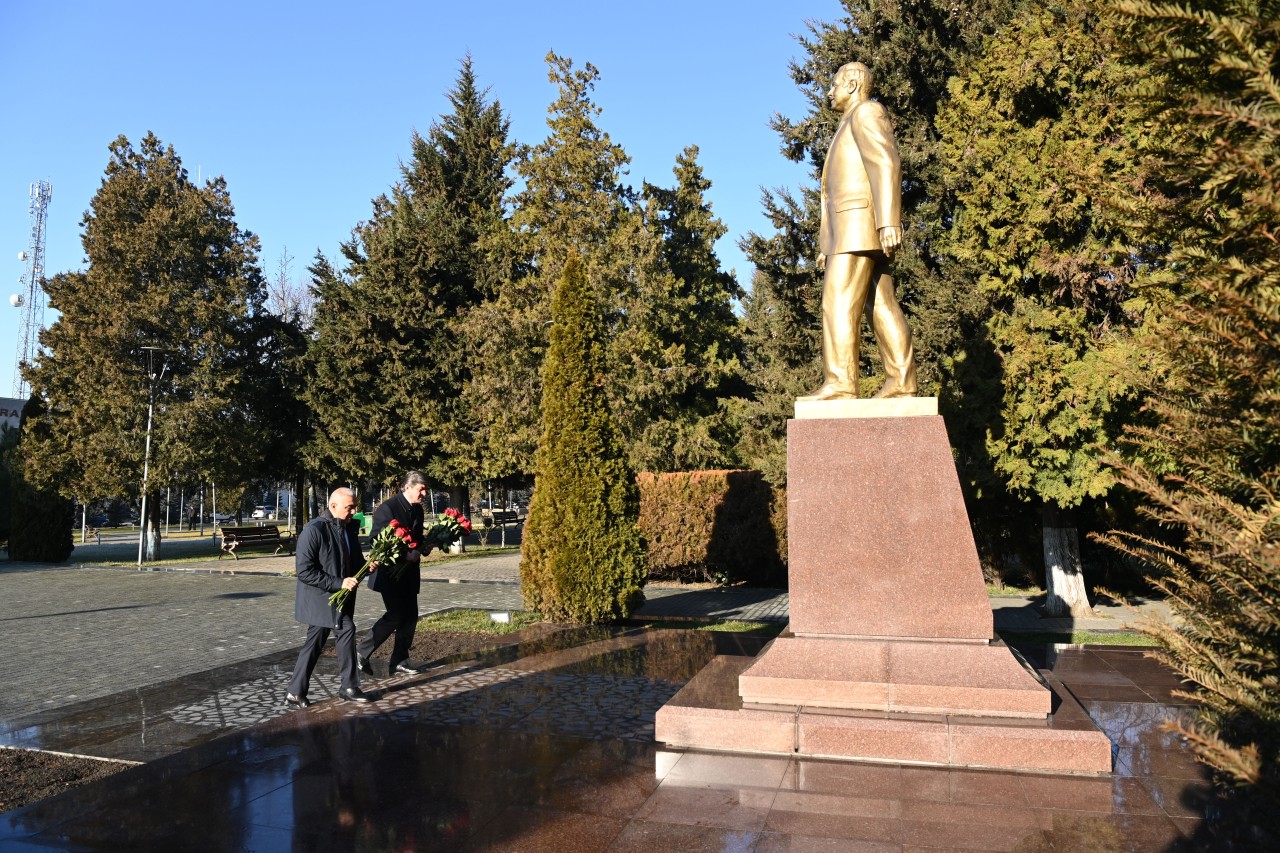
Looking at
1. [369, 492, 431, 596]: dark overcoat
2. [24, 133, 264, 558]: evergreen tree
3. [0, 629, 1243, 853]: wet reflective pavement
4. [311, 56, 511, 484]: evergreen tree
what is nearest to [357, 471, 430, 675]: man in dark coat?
[369, 492, 431, 596]: dark overcoat

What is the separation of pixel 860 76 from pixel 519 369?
56.1 ft

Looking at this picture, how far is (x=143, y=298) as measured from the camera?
85.9ft

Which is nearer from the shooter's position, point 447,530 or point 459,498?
point 447,530

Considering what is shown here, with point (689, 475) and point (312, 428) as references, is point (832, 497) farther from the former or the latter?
point (312, 428)

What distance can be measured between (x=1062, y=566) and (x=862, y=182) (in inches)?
369

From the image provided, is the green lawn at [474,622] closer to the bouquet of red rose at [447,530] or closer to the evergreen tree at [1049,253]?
the bouquet of red rose at [447,530]

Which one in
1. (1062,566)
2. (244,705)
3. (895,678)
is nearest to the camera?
(895,678)

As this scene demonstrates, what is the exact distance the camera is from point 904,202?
1485 cm

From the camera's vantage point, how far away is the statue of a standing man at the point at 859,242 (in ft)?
21.2

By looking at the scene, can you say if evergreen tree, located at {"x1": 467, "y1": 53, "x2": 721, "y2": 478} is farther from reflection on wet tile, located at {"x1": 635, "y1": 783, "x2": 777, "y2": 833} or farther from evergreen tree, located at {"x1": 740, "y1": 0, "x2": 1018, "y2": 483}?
reflection on wet tile, located at {"x1": 635, "y1": 783, "x2": 777, "y2": 833}

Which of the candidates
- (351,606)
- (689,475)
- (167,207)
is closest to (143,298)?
(167,207)

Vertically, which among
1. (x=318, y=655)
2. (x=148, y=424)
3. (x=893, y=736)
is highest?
(x=148, y=424)

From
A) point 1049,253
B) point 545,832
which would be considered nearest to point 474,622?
point 545,832

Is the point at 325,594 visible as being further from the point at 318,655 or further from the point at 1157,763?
the point at 1157,763
